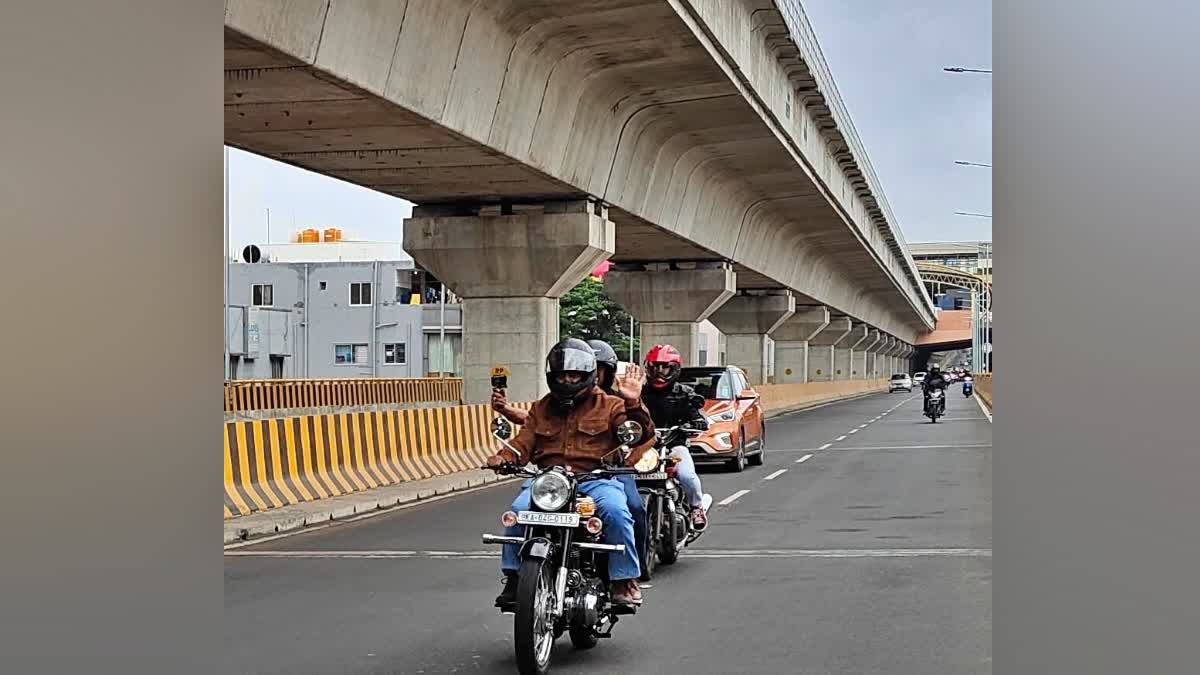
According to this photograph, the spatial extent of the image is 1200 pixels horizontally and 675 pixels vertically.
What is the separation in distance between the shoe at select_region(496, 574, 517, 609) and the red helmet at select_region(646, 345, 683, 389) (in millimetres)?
3895

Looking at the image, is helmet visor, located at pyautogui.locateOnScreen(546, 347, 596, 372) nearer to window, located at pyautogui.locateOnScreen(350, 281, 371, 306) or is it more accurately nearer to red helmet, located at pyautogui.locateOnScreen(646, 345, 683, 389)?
red helmet, located at pyautogui.locateOnScreen(646, 345, 683, 389)

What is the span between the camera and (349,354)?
75.4 m

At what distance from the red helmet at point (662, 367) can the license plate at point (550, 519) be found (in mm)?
4069

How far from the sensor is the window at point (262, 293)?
7644 centimetres

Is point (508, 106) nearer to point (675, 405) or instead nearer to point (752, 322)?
point (675, 405)

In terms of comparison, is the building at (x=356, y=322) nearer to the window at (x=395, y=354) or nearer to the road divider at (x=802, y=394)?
the window at (x=395, y=354)

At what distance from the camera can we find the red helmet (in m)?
11.5

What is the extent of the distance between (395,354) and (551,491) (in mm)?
68991

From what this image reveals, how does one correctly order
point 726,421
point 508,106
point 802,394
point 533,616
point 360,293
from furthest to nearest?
point 360,293, point 802,394, point 726,421, point 508,106, point 533,616

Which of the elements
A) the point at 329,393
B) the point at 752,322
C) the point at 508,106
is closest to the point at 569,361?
the point at 508,106

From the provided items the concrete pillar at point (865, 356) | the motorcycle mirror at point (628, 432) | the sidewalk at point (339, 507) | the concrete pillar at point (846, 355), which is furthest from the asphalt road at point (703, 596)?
the concrete pillar at point (865, 356)

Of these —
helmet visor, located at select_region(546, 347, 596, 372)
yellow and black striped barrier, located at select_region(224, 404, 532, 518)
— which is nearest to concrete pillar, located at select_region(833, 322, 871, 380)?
yellow and black striped barrier, located at select_region(224, 404, 532, 518)
